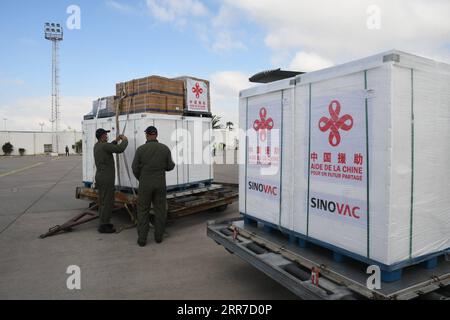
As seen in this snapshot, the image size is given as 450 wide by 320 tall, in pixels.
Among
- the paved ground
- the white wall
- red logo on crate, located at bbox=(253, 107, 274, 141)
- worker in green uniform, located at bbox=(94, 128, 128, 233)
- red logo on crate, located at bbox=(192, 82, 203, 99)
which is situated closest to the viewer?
red logo on crate, located at bbox=(253, 107, 274, 141)

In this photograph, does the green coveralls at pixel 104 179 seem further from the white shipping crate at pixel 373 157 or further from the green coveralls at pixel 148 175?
the white shipping crate at pixel 373 157

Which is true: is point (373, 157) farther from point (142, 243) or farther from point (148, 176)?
point (142, 243)

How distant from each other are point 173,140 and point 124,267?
2.99 metres

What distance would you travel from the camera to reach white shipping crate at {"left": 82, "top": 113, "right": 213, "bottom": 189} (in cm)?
669

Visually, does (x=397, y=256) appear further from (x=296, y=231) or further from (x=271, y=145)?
(x=271, y=145)

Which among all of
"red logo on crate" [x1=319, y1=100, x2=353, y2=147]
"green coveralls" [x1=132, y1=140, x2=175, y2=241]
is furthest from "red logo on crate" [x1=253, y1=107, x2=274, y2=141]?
"green coveralls" [x1=132, y1=140, x2=175, y2=241]

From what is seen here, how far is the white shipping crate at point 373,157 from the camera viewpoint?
8.20 ft

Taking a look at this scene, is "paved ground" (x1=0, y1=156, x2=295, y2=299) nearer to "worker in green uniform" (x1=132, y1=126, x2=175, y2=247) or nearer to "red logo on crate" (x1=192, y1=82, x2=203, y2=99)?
"worker in green uniform" (x1=132, y1=126, x2=175, y2=247)

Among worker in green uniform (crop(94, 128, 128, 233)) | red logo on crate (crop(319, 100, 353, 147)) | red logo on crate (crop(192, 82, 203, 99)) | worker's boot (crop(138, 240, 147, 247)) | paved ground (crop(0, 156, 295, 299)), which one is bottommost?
paved ground (crop(0, 156, 295, 299))

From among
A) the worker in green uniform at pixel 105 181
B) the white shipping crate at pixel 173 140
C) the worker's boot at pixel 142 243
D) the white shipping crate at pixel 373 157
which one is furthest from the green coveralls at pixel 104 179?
the white shipping crate at pixel 373 157

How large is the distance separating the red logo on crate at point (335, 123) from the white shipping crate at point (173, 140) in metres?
4.28

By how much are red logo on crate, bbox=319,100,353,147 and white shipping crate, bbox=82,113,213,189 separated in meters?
4.28

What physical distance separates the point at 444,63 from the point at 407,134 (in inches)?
29.9
